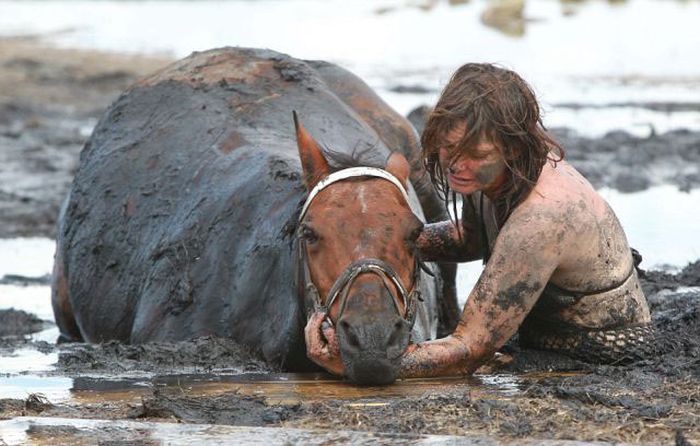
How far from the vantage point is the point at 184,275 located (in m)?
7.47


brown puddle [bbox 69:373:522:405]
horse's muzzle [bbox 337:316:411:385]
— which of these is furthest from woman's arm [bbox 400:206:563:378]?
horse's muzzle [bbox 337:316:411:385]

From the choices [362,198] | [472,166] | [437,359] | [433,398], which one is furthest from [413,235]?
[433,398]

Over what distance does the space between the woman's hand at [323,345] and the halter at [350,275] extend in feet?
0.13

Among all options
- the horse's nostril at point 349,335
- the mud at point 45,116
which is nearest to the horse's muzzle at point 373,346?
the horse's nostril at point 349,335

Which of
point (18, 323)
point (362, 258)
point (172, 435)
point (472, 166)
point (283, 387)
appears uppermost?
point (472, 166)

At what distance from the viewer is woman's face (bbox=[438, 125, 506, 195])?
5.74 meters

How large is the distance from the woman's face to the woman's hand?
2.48ft

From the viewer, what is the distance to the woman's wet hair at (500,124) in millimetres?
5719

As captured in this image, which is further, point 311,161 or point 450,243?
point 450,243

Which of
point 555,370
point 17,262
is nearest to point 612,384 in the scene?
point 555,370

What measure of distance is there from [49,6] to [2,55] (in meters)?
27.3

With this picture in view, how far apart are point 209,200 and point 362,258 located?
2337 millimetres

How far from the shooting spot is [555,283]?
598cm

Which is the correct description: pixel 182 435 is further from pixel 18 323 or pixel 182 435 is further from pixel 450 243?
pixel 18 323
